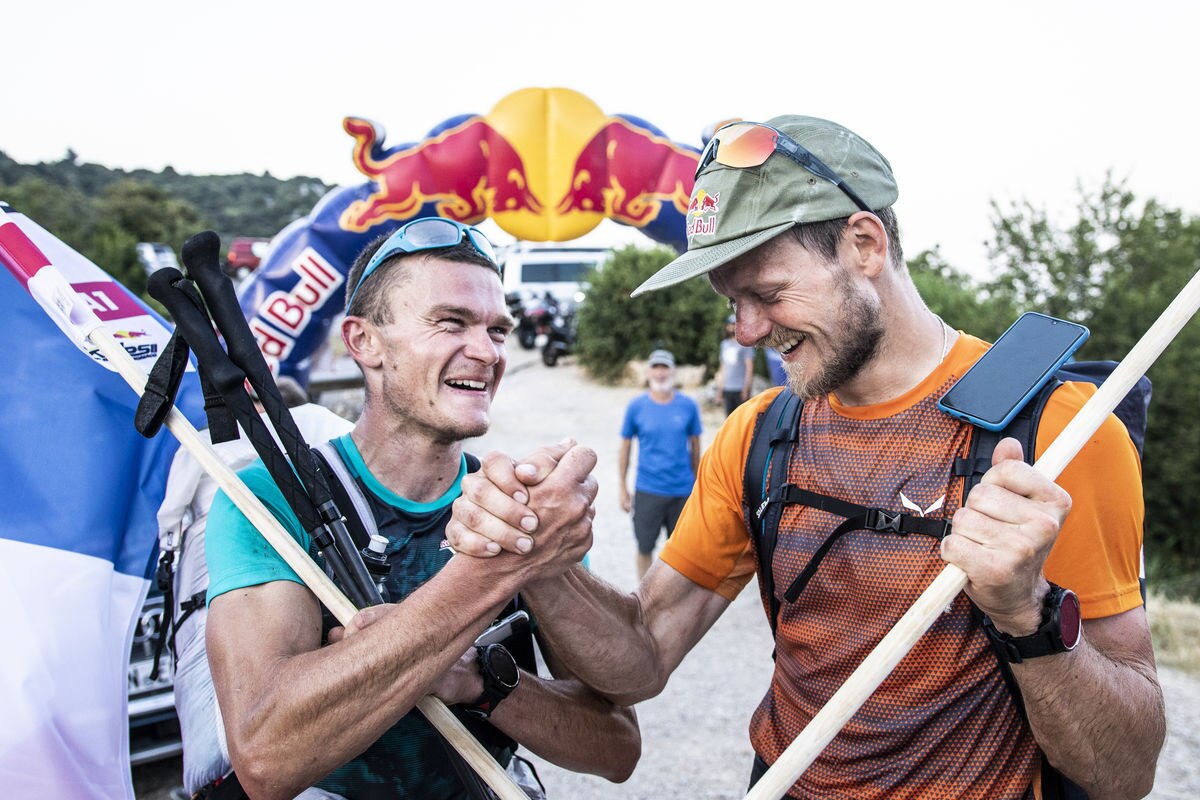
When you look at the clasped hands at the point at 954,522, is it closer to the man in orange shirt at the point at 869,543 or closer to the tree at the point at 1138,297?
the man in orange shirt at the point at 869,543

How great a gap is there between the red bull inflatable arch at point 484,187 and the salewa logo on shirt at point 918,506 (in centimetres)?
586

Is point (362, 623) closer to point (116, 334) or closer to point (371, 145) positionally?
point (116, 334)

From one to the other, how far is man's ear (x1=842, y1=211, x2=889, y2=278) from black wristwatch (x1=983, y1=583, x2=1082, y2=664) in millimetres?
785

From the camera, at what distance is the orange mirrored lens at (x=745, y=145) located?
195cm

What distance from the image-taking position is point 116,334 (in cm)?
265

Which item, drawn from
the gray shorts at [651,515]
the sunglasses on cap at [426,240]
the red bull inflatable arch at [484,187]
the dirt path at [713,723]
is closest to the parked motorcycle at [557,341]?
the dirt path at [713,723]

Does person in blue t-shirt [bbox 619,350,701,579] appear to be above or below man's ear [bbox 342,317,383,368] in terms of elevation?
below

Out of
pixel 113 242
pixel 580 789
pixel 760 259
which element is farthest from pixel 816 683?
pixel 113 242

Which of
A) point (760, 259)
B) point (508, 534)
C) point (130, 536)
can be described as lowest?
point (130, 536)

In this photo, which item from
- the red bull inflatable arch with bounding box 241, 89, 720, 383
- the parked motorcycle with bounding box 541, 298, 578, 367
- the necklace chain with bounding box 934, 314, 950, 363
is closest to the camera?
the necklace chain with bounding box 934, 314, 950, 363

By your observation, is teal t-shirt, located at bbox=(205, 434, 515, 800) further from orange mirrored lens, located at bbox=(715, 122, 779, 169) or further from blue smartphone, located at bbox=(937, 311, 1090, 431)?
blue smartphone, located at bbox=(937, 311, 1090, 431)

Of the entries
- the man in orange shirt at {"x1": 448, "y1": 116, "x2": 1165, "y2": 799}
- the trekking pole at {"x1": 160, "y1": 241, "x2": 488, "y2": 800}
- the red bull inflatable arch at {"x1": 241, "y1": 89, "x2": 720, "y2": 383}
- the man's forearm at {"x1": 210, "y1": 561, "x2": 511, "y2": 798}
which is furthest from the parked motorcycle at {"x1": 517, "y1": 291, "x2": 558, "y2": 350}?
the man's forearm at {"x1": 210, "y1": 561, "x2": 511, "y2": 798}

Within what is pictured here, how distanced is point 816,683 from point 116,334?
90.1 inches

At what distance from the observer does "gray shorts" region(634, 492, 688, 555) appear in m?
6.87
